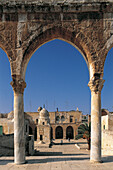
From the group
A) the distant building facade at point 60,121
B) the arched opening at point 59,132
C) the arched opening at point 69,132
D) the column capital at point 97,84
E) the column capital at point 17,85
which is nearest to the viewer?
the column capital at point 97,84

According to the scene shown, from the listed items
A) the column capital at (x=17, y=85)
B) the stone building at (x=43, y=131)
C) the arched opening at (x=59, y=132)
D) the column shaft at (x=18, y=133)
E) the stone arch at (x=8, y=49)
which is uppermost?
the stone arch at (x=8, y=49)

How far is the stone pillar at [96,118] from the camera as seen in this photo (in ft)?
22.6

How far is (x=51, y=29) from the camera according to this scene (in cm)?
734

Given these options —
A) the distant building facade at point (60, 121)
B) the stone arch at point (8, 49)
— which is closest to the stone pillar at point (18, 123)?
the stone arch at point (8, 49)

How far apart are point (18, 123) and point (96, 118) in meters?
3.29

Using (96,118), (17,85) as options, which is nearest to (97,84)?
(96,118)

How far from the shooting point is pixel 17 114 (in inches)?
280

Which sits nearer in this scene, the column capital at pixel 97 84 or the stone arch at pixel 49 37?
the column capital at pixel 97 84

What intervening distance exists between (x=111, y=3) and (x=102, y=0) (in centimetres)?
40

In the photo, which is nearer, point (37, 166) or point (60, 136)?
point (37, 166)

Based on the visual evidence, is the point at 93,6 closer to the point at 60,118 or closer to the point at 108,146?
the point at 108,146

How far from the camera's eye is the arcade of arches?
714 centimetres

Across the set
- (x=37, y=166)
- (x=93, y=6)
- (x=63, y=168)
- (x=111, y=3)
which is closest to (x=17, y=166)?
(x=37, y=166)

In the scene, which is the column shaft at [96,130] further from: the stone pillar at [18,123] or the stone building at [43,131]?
the stone building at [43,131]
